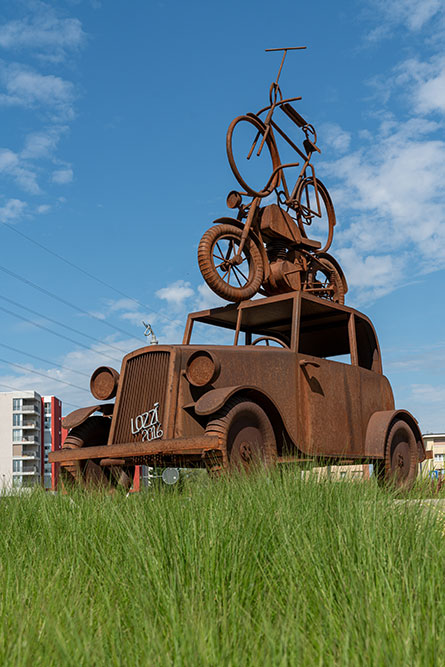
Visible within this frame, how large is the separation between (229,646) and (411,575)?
35.7 inches

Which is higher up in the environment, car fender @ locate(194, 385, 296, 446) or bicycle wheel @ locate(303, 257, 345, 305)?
bicycle wheel @ locate(303, 257, 345, 305)

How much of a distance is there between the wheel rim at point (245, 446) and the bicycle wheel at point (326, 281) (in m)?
2.58

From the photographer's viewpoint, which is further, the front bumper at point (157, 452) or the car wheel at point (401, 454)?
the car wheel at point (401, 454)

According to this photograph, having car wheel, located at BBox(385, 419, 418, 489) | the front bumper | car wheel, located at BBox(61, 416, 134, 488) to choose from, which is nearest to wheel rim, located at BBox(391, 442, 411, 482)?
car wheel, located at BBox(385, 419, 418, 489)

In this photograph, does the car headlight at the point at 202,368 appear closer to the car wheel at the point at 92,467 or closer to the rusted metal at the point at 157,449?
→ the rusted metal at the point at 157,449

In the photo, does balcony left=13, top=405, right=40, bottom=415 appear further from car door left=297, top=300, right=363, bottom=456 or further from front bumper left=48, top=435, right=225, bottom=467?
front bumper left=48, top=435, right=225, bottom=467

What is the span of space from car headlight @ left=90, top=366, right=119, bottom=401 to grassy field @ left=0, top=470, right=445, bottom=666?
6.68 feet

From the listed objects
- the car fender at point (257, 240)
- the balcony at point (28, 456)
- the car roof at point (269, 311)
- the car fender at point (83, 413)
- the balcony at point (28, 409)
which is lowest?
the balcony at point (28, 456)

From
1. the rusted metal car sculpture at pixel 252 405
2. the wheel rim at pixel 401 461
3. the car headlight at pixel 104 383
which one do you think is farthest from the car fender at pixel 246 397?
the wheel rim at pixel 401 461

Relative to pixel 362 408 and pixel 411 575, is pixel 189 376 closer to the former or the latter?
pixel 362 408

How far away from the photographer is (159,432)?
5.41m

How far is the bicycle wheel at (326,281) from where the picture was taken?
7.48 meters

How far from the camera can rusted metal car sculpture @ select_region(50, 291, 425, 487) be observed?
5078mm

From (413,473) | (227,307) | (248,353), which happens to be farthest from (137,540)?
(413,473)
